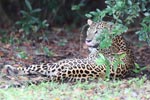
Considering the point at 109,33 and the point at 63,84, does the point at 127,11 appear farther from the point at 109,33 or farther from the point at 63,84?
the point at 63,84

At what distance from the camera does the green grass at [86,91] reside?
7289mm

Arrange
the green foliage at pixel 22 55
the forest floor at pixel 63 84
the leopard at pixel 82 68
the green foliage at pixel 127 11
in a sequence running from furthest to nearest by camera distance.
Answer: the green foliage at pixel 22 55 < the leopard at pixel 82 68 < the green foliage at pixel 127 11 < the forest floor at pixel 63 84

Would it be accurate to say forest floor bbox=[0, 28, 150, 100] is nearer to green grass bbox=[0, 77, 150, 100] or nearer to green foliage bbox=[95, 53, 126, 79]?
green grass bbox=[0, 77, 150, 100]

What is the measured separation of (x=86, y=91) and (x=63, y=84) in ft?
2.35

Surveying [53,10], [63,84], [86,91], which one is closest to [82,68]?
[63,84]

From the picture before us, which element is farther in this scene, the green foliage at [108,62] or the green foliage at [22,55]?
the green foliage at [22,55]

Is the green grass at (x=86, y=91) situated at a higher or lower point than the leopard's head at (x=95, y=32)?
lower

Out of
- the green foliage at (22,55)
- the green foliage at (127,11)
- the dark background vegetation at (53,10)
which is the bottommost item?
the green foliage at (22,55)

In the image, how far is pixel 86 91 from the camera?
25.5ft

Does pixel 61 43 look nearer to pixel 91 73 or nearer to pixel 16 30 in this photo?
pixel 16 30

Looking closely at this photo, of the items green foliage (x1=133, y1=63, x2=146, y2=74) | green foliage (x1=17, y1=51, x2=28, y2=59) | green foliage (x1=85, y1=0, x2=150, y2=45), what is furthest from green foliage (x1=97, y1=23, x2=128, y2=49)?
green foliage (x1=17, y1=51, x2=28, y2=59)

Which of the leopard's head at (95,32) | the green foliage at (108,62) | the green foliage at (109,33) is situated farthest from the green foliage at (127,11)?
the leopard's head at (95,32)

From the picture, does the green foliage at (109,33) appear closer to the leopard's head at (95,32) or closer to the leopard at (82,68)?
the leopard at (82,68)

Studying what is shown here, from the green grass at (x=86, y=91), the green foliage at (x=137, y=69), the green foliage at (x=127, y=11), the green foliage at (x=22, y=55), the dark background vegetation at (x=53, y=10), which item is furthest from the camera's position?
the dark background vegetation at (x=53, y=10)
